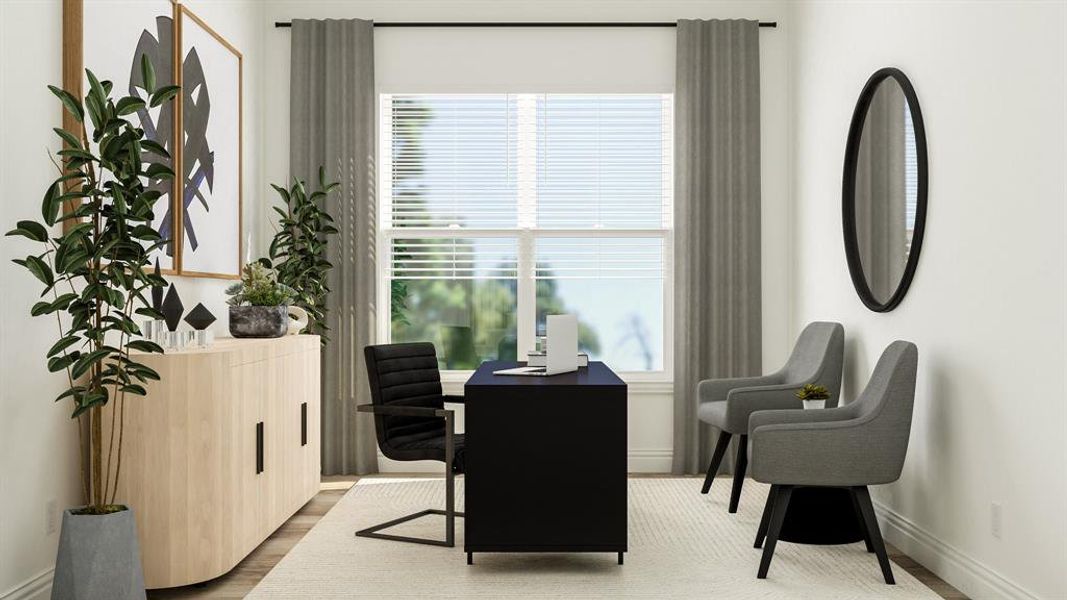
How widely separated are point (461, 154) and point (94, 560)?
3636 millimetres

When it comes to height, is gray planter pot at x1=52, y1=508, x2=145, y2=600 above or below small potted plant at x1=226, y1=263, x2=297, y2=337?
below

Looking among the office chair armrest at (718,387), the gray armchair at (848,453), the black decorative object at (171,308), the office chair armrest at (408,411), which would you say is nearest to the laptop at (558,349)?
the office chair armrest at (408,411)

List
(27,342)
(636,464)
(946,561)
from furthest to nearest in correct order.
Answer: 1. (636,464)
2. (946,561)
3. (27,342)

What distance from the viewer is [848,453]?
3.49 metres

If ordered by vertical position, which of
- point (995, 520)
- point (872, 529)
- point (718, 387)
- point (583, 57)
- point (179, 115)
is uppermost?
point (583, 57)

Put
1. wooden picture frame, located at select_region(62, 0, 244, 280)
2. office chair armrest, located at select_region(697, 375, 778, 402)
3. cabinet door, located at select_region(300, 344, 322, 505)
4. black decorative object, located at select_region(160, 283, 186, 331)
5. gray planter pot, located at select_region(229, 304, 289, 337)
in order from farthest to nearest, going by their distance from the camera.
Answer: office chair armrest, located at select_region(697, 375, 778, 402) < cabinet door, located at select_region(300, 344, 322, 505) < gray planter pot, located at select_region(229, 304, 289, 337) < black decorative object, located at select_region(160, 283, 186, 331) < wooden picture frame, located at select_region(62, 0, 244, 280)

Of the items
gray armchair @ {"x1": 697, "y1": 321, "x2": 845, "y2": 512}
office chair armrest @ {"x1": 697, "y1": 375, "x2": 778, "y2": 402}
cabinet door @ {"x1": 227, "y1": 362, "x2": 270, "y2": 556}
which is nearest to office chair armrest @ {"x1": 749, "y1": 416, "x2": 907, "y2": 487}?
gray armchair @ {"x1": 697, "y1": 321, "x2": 845, "y2": 512}

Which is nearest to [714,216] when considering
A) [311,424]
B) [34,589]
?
[311,424]

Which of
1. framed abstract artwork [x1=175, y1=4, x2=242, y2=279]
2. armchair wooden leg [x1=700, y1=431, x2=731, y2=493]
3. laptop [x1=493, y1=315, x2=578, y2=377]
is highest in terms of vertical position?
framed abstract artwork [x1=175, y1=4, x2=242, y2=279]

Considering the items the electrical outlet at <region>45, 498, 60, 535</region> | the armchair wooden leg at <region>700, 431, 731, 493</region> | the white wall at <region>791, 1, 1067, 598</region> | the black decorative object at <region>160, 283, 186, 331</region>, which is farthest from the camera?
the armchair wooden leg at <region>700, 431, 731, 493</region>

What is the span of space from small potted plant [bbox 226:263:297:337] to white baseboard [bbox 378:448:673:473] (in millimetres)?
1623

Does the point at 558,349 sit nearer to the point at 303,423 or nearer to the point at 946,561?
the point at 303,423

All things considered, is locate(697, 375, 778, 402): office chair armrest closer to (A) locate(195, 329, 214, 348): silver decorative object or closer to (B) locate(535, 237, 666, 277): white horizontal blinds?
(B) locate(535, 237, 666, 277): white horizontal blinds

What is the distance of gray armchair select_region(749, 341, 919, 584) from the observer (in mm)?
3480
